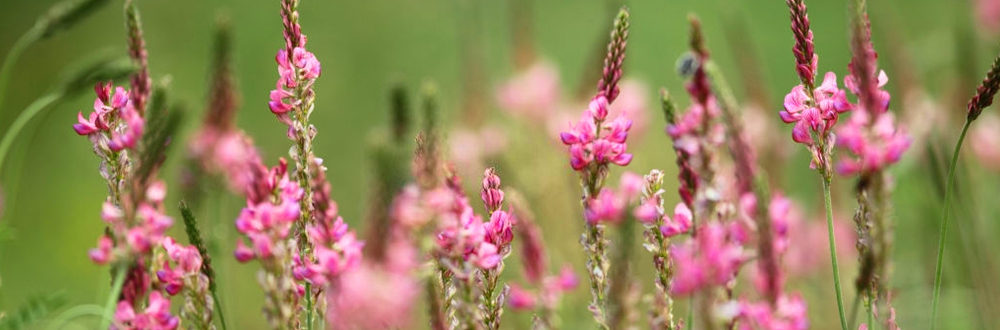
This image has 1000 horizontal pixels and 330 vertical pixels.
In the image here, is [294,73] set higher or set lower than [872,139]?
higher

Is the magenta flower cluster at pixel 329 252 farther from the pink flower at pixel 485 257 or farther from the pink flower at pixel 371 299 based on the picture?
the pink flower at pixel 485 257

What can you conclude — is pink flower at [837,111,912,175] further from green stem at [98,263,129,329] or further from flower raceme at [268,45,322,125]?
green stem at [98,263,129,329]

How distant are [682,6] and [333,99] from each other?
9.01ft

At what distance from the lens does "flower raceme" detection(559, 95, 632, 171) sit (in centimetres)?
115

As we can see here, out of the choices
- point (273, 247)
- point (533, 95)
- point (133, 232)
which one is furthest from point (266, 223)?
point (533, 95)

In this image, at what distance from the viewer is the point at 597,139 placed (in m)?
1.17

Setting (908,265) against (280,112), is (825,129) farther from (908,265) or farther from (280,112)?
(908,265)

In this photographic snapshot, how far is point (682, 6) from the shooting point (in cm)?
702

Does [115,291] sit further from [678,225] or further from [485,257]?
[678,225]

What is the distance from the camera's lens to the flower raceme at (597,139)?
1153 mm

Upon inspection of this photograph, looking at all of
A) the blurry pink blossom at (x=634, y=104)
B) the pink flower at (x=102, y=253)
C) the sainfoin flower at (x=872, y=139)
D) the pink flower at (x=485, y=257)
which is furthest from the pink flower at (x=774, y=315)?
the blurry pink blossom at (x=634, y=104)

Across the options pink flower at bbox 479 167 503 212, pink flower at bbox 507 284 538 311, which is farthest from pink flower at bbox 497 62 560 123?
pink flower at bbox 479 167 503 212

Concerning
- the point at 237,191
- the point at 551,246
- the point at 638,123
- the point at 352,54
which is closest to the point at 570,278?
the point at 237,191

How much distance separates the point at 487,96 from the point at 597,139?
8.65 feet
